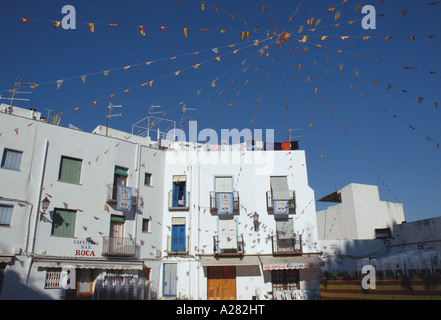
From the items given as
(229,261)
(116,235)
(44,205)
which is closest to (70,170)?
(44,205)

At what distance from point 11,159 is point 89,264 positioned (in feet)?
19.8

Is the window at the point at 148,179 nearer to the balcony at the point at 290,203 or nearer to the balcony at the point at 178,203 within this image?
the balcony at the point at 178,203

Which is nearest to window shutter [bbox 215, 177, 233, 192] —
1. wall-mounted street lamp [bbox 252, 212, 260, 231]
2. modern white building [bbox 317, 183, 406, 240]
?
wall-mounted street lamp [bbox 252, 212, 260, 231]

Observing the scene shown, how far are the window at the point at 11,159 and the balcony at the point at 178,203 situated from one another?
809cm

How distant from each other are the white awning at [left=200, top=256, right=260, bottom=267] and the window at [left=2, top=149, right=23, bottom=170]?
33.6 feet

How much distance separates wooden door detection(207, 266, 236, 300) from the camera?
1992cm

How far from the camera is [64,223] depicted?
1797cm

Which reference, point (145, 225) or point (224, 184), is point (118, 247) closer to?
point (145, 225)

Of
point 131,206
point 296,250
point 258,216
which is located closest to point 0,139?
point 131,206

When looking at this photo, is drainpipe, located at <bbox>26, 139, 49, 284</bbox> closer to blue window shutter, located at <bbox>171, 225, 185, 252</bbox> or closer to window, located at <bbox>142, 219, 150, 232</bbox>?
window, located at <bbox>142, 219, 150, 232</bbox>

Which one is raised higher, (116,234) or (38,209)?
(38,209)

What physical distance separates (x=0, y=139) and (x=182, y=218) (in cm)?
994

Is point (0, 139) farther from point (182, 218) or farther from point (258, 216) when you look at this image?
point (258, 216)
